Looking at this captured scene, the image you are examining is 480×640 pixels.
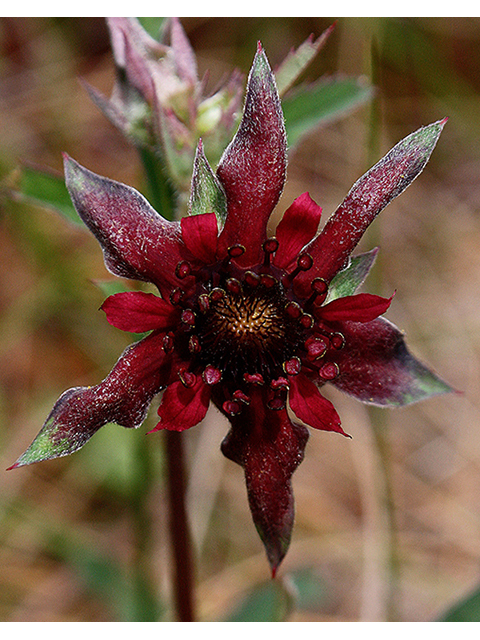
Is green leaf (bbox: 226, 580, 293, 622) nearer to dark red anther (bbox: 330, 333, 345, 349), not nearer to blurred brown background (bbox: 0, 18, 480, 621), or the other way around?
blurred brown background (bbox: 0, 18, 480, 621)

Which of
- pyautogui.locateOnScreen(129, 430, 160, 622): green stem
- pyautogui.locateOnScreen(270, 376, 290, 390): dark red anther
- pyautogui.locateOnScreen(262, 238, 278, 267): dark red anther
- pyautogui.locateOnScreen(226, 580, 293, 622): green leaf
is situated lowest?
pyautogui.locateOnScreen(129, 430, 160, 622): green stem

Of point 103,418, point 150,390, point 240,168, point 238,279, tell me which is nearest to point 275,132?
point 240,168

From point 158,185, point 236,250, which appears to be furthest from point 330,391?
point 236,250

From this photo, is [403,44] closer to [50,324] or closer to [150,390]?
[50,324]

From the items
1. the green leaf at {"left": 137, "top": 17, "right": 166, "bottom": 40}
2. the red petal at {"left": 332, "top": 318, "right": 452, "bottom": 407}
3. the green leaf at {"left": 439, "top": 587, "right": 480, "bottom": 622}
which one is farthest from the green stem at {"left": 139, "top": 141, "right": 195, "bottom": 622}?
the green leaf at {"left": 439, "top": 587, "right": 480, "bottom": 622}

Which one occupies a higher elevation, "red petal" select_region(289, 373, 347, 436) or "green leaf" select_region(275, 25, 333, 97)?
"green leaf" select_region(275, 25, 333, 97)
